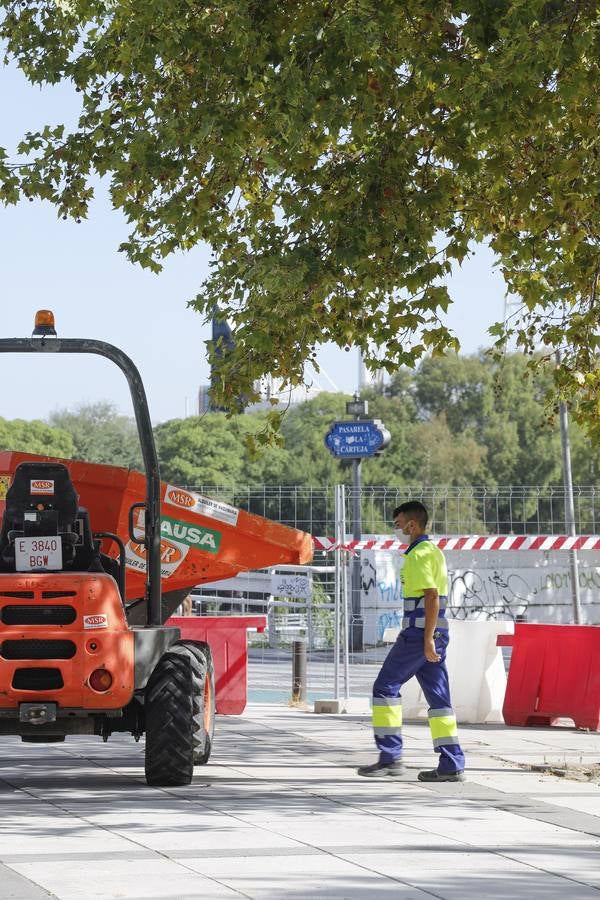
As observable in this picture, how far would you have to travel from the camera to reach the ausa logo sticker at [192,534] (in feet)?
42.8

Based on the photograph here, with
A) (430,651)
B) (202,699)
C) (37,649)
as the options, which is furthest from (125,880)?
(430,651)

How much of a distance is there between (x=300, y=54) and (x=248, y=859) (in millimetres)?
5747

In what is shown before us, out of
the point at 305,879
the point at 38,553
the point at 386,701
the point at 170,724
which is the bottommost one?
the point at 305,879

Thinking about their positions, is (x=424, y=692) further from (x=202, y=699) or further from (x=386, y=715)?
(x=202, y=699)

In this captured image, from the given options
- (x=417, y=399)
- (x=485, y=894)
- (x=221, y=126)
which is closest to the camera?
(x=485, y=894)

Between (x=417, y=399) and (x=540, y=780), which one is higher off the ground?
(x=417, y=399)

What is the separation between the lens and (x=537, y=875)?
7.25 metres

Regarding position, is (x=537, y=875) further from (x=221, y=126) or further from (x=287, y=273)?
(x=221, y=126)

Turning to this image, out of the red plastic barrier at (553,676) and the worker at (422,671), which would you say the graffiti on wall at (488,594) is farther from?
the worker at (422,671)

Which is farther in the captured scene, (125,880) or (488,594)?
(488,594)

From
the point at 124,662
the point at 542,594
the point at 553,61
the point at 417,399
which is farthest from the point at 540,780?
the point at 417,399

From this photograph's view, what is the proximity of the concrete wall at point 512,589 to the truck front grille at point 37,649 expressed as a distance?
12111 millimetres

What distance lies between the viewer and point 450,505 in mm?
18781

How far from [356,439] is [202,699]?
46.5 feet
